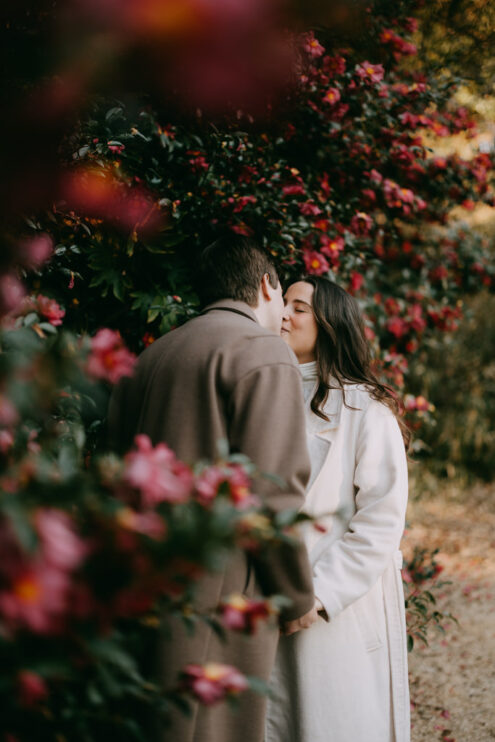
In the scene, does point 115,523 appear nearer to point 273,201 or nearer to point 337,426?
point 337,426

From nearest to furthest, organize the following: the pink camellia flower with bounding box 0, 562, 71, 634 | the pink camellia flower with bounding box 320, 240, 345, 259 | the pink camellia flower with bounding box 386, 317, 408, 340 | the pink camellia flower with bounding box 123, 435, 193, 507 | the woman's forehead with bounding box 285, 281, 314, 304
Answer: the pink camellia flower with bounding box 0, 562, 71, 634, the pink camellia flower with bounding box 123, 435, 193, 507, the woman's forehead with bounding box 285, 281, 314, 304, the pink camellia flower with bounding box 320, 240, 345, 259, the pink camellia flower with bounding box 386, 317, 408, 340

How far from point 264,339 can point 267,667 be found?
77 centimetres

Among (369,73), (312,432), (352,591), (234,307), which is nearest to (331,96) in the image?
(369,73)

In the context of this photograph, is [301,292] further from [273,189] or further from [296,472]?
[296,472]

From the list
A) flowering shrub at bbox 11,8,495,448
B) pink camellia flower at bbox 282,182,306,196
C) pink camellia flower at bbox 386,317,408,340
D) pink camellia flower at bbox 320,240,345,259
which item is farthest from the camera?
pink camellia flower at bbox 386,317,408,340

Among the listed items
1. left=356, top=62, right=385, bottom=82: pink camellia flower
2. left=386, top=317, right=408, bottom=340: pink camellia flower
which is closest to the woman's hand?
left=356, top=62, right=385, bottom=82: pink camellia flower

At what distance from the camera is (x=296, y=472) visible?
1341mm

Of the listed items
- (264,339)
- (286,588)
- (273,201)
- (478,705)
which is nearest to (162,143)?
(273,201)

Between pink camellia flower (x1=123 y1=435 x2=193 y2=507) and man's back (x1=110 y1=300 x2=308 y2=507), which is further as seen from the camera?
man's back (x1=110 y1=300 x2=308 y2=507)

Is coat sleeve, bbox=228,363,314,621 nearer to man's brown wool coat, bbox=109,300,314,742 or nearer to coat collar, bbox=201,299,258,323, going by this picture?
man's brown wool coat, bbox=109,300,314,742

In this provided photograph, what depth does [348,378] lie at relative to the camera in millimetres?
1858

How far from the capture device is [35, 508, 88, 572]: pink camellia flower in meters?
0.55

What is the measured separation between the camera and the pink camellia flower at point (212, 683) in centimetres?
72

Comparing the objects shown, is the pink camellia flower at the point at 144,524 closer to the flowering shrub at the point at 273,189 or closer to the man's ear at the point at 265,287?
the flowering shrub at the point at 273,189
